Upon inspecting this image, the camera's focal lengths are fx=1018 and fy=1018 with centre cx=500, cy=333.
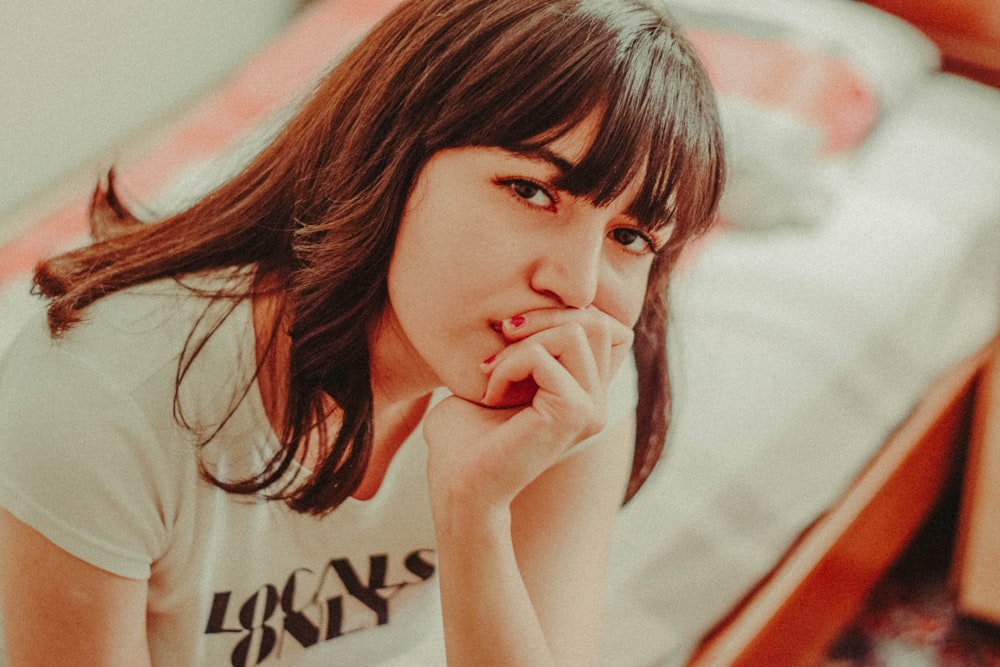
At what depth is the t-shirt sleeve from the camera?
15.8 inches

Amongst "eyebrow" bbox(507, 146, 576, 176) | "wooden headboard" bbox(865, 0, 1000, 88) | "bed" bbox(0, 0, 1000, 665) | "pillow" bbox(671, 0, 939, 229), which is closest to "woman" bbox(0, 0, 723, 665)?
"eyebrow" bbox(507, 146, 576, 176)

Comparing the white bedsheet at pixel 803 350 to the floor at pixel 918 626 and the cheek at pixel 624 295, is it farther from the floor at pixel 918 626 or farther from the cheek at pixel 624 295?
the floor at pixel 918 626

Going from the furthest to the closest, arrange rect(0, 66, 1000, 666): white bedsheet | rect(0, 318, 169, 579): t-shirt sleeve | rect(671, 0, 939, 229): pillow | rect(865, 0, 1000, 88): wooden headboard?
rect(865, 0, 1000, 88): wooden headboard < rect(671, 0, 939, 229): pillow < rect(0, 66, 1000, 666): white bedsheet < rect(0, 318, 169, 579): t-shirt sleeve

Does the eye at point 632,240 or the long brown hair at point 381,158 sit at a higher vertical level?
the long brown hair at point 381,158

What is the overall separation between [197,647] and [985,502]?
1082 mm

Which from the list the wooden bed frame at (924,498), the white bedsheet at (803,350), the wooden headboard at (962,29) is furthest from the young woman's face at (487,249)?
the wooden headboard at (962,29)

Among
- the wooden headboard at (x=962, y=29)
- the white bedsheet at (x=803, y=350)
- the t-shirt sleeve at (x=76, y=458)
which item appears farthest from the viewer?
the wooden headboard at (x=962, y=29)

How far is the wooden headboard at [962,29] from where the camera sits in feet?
3.94

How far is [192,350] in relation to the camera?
44 centimetres

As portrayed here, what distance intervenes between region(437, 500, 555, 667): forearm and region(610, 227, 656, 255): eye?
14 centimetres

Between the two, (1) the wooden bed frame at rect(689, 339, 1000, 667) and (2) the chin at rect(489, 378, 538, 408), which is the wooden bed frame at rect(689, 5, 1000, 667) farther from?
(2) the chin at rect(489, 378, 538, 408)

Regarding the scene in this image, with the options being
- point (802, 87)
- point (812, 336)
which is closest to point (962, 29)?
point (802, 87)

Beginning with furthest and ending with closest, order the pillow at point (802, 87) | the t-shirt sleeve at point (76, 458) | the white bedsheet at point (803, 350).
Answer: the pillow at point (802, 87) → the white bedsheet at point (803, 350) → the t-shirt sleeve at point (76, 458)

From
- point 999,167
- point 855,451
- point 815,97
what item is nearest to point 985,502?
point 855,451
